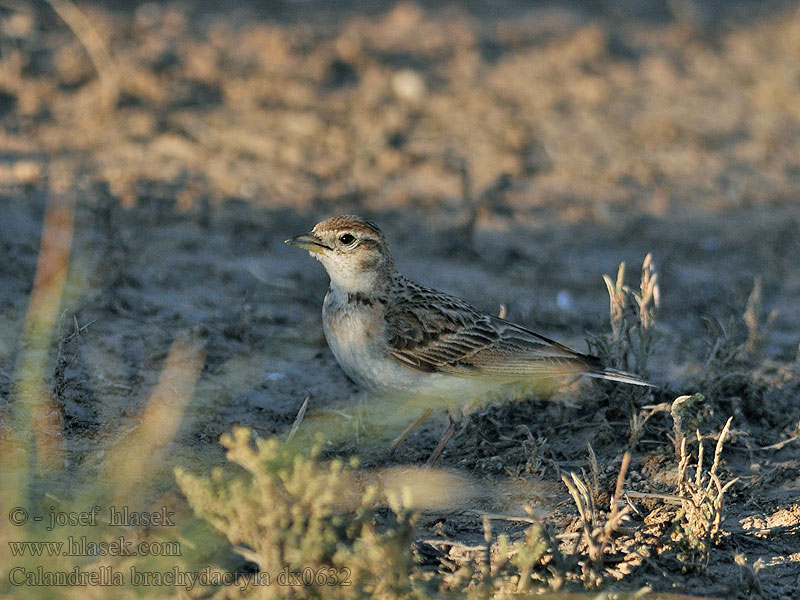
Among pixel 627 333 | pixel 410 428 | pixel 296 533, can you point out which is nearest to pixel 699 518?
pixel 627 333

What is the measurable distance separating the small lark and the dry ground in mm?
311

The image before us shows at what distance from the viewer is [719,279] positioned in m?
8.59

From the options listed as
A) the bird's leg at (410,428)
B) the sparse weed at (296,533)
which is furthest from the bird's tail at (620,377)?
the sparse weed at (296,533)

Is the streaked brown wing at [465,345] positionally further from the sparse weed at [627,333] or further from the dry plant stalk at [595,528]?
the dry plant stalk at [595,528]

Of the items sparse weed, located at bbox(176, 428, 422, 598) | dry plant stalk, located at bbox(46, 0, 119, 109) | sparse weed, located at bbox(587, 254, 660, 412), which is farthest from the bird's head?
dry plant stalk, located at bbox(46, 0, 119, 109)

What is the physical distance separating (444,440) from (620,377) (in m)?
1.11

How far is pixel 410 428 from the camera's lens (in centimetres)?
590

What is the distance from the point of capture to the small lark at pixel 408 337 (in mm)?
5820

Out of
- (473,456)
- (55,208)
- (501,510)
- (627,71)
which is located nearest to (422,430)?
(473,456)

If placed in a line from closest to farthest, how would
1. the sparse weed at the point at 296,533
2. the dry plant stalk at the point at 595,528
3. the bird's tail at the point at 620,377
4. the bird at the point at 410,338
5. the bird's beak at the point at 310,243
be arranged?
1. the sparse weed at the point at 296,533
2. the dry plant stalk at the point at 595,528
3. the bird's tail at the point at 620,377
4. the bird at the point at 410,338
5. the bird's beak at the point at 310,243

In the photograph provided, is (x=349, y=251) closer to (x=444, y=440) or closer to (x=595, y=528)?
(x=444, y=440)

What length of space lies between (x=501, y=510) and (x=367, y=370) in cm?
116

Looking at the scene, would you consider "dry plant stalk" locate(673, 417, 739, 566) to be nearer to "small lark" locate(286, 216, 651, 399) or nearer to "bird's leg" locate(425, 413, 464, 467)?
"small lark" locate(286, 216, 651, 399)

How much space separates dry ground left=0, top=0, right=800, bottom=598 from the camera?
18.7ft
